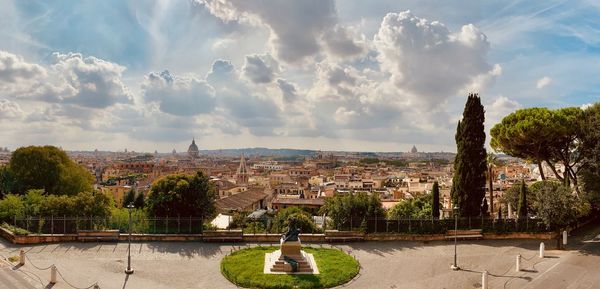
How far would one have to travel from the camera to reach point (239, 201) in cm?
6481

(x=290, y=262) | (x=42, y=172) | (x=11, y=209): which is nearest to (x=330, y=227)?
(x=290, y=262)

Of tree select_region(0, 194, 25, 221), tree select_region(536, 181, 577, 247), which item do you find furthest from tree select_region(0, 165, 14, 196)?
tree select_region(536, 181, 577, 247)

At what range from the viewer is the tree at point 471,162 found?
27.4m

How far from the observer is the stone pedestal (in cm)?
1994

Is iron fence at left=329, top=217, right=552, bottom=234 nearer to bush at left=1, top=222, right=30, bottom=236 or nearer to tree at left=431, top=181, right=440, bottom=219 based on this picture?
tree at left=431, top=181, right=440, bottom=219

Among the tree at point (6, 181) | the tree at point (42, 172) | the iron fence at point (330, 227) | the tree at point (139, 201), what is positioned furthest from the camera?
the tree at point (139, 201)

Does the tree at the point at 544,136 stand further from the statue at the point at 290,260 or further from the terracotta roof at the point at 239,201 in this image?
the terracotta roof at the point at 239,201

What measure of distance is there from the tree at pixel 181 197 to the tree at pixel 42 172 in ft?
55.9

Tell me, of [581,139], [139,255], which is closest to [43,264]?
[139,255]

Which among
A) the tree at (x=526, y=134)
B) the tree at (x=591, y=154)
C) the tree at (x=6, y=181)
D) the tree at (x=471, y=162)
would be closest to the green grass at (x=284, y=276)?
the tree at (x=471, y=162)

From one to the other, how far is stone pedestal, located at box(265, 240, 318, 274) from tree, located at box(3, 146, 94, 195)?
27.0 meters

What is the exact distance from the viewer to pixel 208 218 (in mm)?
28172

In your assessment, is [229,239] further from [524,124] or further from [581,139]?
[581,139]

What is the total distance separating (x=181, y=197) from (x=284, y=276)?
409 inches
